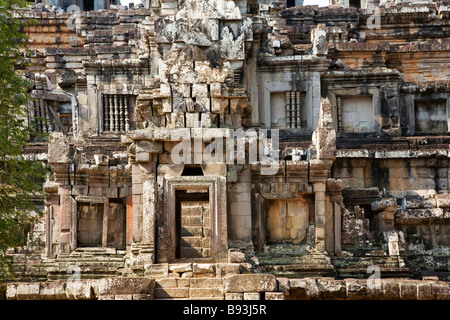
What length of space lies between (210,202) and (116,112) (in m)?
9.29

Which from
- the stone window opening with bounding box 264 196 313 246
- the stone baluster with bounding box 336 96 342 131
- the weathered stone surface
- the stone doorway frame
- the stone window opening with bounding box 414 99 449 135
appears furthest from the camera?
the stone window opening with bounding box 414 99 449 135

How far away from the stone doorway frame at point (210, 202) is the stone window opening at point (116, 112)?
848 cm

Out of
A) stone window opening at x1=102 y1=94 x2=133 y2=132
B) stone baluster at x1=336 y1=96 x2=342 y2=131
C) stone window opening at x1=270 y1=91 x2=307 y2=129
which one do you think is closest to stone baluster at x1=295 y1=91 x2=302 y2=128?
stone window opening at x1=270 y1=91 x2=307 y2=129

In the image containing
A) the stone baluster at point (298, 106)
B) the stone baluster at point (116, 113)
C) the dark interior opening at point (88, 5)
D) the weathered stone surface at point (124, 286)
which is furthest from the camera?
the dark interior opening at point (88, 5)

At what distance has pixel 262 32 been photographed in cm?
2734

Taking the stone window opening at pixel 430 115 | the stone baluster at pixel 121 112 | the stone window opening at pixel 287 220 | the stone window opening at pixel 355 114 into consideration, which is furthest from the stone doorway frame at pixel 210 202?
the stone window opening at pixel 430 115

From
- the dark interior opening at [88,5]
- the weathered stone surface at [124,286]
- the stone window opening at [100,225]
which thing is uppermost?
the dark interior opening at [88,5]

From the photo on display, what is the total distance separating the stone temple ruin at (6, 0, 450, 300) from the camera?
19141 millimetres

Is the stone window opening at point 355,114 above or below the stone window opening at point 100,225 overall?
above

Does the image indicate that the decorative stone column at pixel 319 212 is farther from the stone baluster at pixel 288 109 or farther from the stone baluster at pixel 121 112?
the stone baluster at pixel 121 112

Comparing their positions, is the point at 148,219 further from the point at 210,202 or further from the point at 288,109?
the point at 288,109

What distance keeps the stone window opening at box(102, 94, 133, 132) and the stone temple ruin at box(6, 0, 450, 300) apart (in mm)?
40

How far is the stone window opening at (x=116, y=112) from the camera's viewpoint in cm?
2792

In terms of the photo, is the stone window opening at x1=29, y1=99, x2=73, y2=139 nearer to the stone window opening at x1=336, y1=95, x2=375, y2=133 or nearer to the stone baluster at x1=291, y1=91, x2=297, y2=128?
the stone baluster at x1=291, y1=91, x2=297, y2=128
